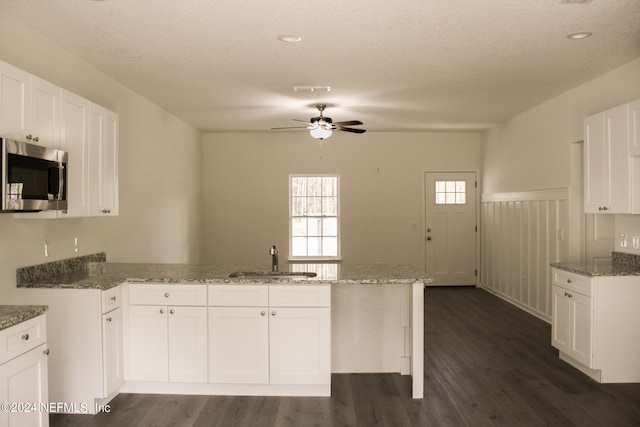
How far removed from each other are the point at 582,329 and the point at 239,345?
2.74 m

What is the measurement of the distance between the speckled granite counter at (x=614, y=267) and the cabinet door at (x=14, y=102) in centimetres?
406

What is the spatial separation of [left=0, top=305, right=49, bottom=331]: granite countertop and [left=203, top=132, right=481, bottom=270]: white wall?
527 cm

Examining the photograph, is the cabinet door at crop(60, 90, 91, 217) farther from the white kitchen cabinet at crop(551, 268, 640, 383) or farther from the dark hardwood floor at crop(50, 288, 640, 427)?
the white kitchen cabinet at crop(551, 268, 640, 383)

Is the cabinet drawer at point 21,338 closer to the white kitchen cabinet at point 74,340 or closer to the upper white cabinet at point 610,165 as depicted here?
the white kitchen cabinet at point 74,340

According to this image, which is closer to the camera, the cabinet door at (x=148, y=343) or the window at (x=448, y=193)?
the cabinet door at (x=148, y=343)

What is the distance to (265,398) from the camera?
337cm

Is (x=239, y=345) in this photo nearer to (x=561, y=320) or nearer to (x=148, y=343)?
(x=148, y=343)

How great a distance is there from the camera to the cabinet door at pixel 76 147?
3.12 meters

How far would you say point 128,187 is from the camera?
4.71m

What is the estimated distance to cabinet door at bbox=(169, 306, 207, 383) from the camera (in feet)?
11.1

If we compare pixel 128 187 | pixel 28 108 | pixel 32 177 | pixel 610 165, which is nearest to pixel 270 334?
pixel 32 177

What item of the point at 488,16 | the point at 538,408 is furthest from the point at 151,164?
the point at 538,408

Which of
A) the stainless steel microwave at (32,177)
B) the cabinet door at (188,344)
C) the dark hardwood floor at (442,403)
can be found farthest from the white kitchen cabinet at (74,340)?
the stainless steel microwave at (32,177)

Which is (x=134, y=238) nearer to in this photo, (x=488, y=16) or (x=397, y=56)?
(x=397, y=56)
